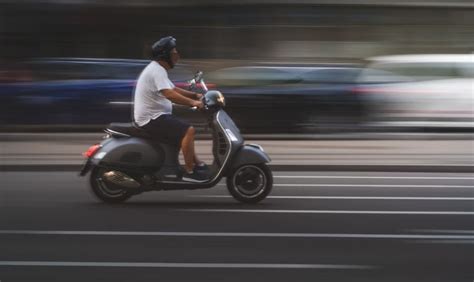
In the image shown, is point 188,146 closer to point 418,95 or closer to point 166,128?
point 166,128

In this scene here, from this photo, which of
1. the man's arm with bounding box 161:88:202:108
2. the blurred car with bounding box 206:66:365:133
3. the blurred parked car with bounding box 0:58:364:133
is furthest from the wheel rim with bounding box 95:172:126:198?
the blurred car with bounding box 206:66:365:133

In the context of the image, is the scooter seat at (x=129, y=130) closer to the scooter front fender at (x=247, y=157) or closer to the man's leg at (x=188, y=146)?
the man's leg at (x=188, y=146)

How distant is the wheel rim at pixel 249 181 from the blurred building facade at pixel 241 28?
44.9 feet

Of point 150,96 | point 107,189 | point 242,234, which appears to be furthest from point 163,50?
point 242,234

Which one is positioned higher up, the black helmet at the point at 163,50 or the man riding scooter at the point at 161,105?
the black helmet at the point at 163,50

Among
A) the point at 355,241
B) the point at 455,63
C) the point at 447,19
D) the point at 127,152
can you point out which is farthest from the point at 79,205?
the point at 447,19

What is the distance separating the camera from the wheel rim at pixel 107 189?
899 cm

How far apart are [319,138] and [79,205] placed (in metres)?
8.24

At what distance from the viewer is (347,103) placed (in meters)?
16.8

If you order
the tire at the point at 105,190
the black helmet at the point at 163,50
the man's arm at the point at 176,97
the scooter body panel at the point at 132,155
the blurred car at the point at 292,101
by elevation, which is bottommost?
the tire at the point at 105,190

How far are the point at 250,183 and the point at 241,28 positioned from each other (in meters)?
16.0

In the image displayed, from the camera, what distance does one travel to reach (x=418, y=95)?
56.5ft

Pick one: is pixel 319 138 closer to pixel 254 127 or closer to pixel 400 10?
pixel 254 127

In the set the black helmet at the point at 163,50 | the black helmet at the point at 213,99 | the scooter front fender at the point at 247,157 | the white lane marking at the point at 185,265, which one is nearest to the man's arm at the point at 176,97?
the black helmet at the point at 213,99
